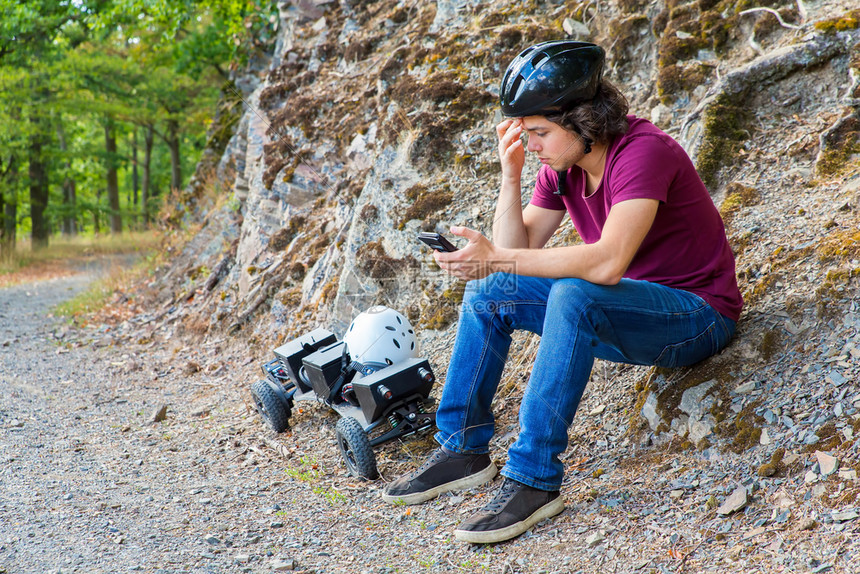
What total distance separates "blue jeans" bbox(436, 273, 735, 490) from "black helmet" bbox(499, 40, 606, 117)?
86 centimetres

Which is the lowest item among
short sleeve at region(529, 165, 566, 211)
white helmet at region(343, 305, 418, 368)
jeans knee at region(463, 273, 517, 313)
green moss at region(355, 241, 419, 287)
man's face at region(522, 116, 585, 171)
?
white helmet at region(343, 305, 418, 368)

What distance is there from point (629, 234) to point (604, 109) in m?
0.69

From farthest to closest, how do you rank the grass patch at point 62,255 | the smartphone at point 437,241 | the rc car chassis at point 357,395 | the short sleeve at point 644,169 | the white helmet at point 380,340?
the grass patch at point 62,255, the white helmet at point 380,340, the rc car chassis at point 357,395, the smartphone at point 437,241, the short sleeve at point 644,169

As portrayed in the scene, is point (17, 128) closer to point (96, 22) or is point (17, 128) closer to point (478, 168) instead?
point (96, 22)

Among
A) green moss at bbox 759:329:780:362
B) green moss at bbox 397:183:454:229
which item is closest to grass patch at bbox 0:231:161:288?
green moss at bbox 397:183:454:229

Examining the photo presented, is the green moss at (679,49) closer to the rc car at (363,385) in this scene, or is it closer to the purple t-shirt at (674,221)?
the purple t-shirt at (674,221)

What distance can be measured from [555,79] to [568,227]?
2.32m

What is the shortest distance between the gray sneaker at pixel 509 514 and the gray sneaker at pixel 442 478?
51 cm

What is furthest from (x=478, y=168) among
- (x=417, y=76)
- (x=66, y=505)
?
(x=66, y=505)

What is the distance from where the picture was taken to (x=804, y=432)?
2.90 metres

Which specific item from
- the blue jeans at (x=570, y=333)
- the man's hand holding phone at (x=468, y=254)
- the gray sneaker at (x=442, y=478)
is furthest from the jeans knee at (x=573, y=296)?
the gray sneaker at (x=442, y=478)

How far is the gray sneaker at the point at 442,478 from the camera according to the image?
11.8 feet

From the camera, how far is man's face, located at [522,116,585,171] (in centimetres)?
321

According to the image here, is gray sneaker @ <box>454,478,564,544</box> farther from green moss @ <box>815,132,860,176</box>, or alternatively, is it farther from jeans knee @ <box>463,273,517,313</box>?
green moss @ <box>815,132,860,176</box>
